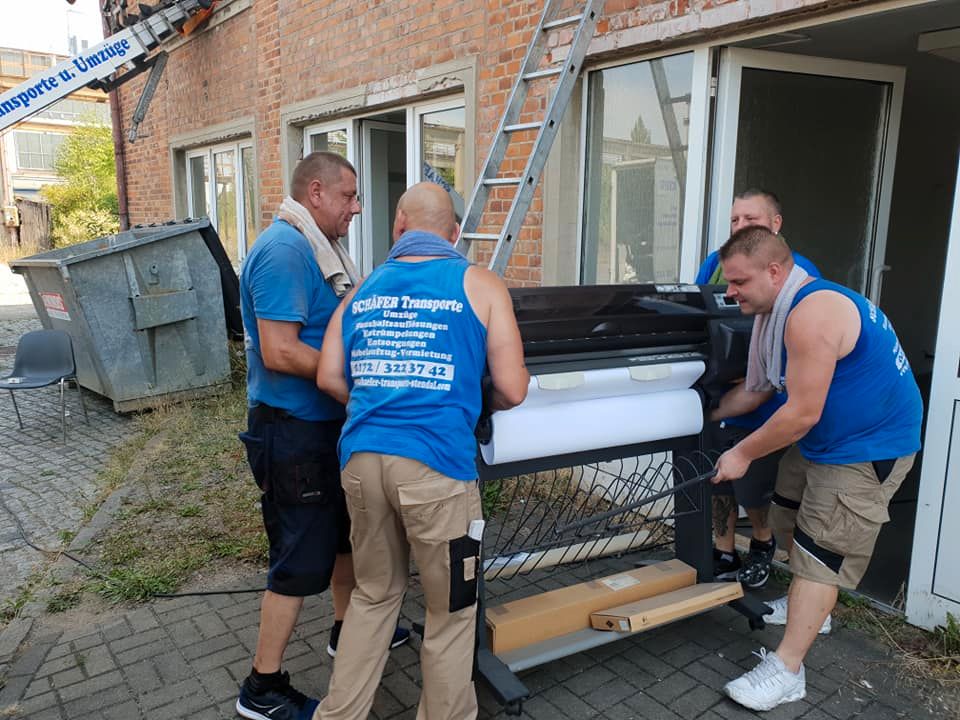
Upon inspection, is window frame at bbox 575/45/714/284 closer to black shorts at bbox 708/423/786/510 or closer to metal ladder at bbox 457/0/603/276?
metal ladder at bbox 457/0/603/276

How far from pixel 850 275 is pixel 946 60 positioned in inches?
65.5

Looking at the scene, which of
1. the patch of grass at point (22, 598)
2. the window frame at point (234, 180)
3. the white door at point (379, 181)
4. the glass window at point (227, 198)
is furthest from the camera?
the glass window at point (227, 198)

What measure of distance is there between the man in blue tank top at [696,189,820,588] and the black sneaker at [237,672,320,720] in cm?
190

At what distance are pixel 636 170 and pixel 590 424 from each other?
2419 millimetres

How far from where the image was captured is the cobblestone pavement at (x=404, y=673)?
2.75 metres

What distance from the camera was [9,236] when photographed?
1029 inches

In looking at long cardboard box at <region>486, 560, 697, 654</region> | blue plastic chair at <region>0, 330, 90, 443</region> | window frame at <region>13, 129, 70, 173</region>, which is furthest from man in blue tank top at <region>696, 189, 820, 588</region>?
window frame at <region>13, 129, 70, 173</region>

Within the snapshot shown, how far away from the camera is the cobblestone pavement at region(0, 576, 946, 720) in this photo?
2746 mm

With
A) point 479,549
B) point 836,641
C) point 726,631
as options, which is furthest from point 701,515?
point 479,549

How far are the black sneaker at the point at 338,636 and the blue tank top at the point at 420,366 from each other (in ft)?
3.71

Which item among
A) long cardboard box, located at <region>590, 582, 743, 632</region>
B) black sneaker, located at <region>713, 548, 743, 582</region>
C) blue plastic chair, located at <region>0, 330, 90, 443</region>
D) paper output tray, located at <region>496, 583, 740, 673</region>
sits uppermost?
blue plastic chair, located at <region>0, 330, 90, 443</region>

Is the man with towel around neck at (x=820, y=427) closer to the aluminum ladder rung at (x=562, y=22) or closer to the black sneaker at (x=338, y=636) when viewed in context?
the black sneaker at (x=338, y=636)

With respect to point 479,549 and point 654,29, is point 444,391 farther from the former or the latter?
point 654,29

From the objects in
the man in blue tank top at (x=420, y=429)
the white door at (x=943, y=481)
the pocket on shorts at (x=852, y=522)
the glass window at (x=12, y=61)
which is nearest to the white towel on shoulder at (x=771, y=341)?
the pocket on shorts at (x=852, y=522)
